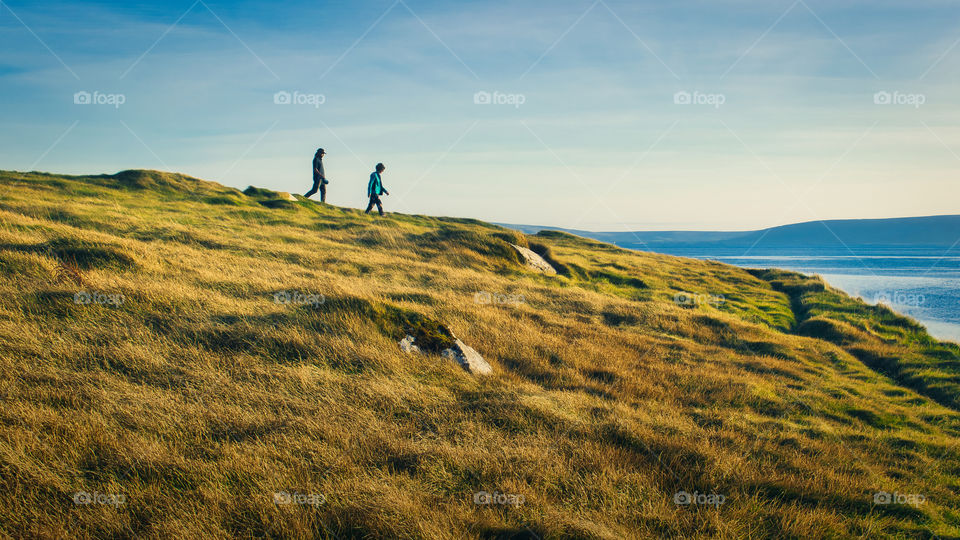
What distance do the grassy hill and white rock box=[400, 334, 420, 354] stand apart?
230 millimetres

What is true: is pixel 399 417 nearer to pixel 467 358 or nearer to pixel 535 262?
pixel 467 358

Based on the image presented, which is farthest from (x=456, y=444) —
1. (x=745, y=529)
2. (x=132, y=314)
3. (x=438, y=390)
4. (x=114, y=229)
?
(x=114, y=229)

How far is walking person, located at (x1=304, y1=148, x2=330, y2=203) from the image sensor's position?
1050 inches

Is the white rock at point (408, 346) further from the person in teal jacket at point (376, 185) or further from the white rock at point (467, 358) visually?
the person in teal jacket at point (376, 185)

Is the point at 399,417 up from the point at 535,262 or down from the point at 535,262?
down

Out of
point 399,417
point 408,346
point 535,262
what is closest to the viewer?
point 399,417

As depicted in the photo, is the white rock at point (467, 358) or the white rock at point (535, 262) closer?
the white rock at point (467, 358)

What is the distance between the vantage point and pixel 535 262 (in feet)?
82.8

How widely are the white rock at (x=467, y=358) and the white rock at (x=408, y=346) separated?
1.88 ft

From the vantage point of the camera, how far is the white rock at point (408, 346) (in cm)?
904

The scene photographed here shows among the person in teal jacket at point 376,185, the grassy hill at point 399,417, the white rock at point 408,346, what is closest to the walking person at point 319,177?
the person in teal jacket at point 376,185

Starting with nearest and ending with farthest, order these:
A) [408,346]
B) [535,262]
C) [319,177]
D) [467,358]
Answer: [467,358]
[408,346]
[535,262]
[319,177]

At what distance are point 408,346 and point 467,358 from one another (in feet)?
4.14

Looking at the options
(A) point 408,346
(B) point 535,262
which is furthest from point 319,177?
(A) point 408,346
